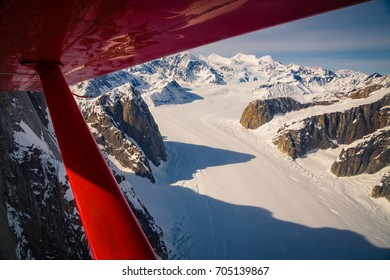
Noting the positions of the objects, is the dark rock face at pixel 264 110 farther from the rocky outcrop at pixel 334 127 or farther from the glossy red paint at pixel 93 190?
the glossy red paint at pixel 93 190

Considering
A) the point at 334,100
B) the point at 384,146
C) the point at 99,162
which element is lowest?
the point at 384,146

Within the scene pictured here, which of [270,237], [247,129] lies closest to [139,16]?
[270,237]

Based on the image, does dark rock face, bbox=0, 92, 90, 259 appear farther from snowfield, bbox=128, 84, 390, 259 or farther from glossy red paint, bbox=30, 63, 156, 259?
snowfield, bbox=128, 84, 390, 259

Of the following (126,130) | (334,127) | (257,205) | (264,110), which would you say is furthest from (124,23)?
(264,110)

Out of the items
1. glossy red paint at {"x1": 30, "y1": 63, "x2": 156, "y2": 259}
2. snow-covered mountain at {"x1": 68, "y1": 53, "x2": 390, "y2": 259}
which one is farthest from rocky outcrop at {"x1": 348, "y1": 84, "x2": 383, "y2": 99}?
glossy red paint at {"x1": 30, "y1": 63, "x2": 156, "y2": 259}

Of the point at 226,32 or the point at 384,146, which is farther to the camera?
the point at 384,146
